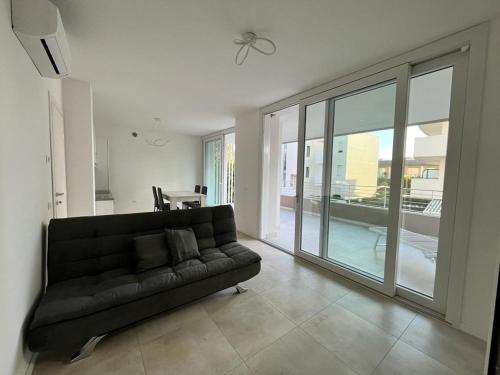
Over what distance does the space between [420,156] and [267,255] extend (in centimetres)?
244

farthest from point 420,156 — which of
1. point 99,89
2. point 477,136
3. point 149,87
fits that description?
point 99,89

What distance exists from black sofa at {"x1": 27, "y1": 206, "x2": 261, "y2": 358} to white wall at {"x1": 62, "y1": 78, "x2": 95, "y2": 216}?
56.4 inches

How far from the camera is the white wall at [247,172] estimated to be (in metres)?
4.18

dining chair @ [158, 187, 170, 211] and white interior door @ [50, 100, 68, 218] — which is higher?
white interior door @ [50, 100, 68, 218]

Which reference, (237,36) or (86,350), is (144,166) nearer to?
(237,36)

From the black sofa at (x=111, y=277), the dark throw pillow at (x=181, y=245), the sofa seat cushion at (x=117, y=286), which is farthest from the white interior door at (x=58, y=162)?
the dark throw pillow at (x=181, y=245)

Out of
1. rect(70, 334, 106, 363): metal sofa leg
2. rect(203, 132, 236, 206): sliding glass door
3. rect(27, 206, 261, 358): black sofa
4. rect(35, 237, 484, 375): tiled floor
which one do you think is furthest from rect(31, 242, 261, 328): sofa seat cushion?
rect(203, 132, 236, 206): sliding glass door

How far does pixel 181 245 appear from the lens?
220cm

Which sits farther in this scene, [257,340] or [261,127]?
[261,127]

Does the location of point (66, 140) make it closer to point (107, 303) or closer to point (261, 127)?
point (107, 303)

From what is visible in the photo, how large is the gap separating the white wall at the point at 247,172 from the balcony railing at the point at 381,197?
143 centimetres

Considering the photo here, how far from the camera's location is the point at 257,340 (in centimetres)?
169

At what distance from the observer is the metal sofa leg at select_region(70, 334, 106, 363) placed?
4.82ft

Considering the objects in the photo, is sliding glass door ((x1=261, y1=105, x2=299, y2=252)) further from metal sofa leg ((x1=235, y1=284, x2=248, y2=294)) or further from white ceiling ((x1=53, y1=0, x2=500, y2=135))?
metal sofa leg ((x1=235, y1=284, x2=248, y2=294))
